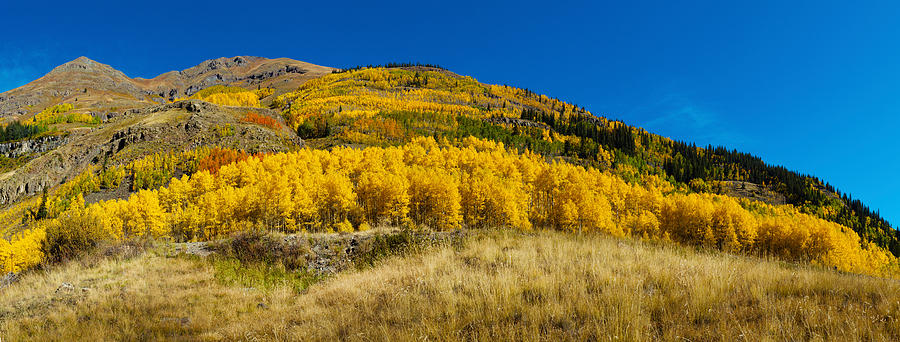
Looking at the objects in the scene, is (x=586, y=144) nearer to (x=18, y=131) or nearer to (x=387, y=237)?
(x=387, y=237)

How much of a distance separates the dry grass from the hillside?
2.1 inches

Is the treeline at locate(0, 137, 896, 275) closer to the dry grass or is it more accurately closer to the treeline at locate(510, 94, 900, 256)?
the dry grass

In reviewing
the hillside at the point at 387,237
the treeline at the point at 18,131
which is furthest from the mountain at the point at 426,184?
the treeline at the point at 18,131

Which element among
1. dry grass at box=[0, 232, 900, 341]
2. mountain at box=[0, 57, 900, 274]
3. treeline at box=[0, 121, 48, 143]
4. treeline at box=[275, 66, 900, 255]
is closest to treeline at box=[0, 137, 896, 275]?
mountain at box=[0, 57, 900, 274]

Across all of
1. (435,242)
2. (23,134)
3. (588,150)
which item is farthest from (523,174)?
(23,134)

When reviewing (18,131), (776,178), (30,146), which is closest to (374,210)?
(30,146)

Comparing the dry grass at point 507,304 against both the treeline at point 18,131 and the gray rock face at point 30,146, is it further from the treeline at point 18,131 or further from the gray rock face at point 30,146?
the treeline at point 18,131

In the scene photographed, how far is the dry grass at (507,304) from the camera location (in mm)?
4352

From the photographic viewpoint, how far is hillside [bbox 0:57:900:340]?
5180 mm

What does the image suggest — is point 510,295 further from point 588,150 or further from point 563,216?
point 588,150

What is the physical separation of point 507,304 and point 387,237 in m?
8.63

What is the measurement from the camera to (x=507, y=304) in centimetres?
538

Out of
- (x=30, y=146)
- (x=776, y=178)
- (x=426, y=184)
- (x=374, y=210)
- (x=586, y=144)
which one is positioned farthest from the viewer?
(x=776, y=178)

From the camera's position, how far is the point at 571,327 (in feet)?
15.1
